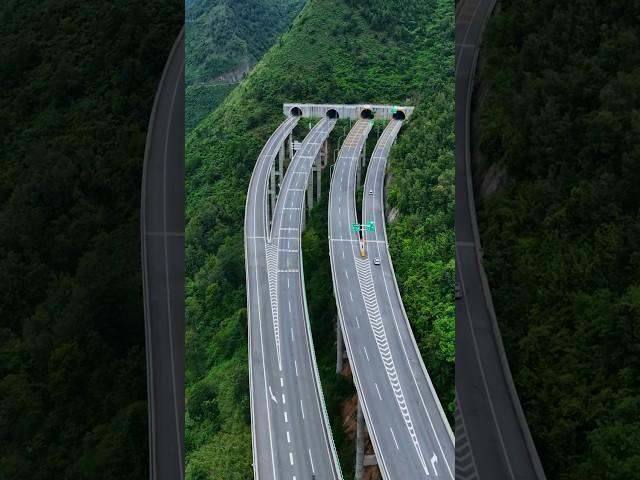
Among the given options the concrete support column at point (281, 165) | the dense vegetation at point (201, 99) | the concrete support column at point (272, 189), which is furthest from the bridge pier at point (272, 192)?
the dense vegetation at point (201, 99)

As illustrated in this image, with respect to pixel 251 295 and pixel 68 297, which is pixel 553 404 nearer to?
pixel 251 295

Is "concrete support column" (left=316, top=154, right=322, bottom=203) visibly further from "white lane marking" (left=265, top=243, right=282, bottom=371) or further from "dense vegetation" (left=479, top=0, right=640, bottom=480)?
"dense vegetation" (left=479, top=0, right=640, bottom=480)

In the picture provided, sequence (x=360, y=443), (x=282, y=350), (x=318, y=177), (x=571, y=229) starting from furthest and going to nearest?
1. (x=318, y=177)
2. (x=282, y=350)
3. (x=571, y=229)
4. (x=360, y=443)

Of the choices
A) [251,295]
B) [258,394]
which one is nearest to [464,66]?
[251,295]

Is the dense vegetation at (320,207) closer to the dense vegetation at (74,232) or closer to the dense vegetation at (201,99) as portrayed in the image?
the dense vegetation at (201,99)

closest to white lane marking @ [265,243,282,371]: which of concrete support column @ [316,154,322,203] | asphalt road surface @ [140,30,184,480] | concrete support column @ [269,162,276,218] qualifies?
concrete support column @ [269,162,276,218]

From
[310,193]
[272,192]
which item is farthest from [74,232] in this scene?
[310,193]

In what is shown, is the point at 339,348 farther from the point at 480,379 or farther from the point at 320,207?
the point at 320,207
